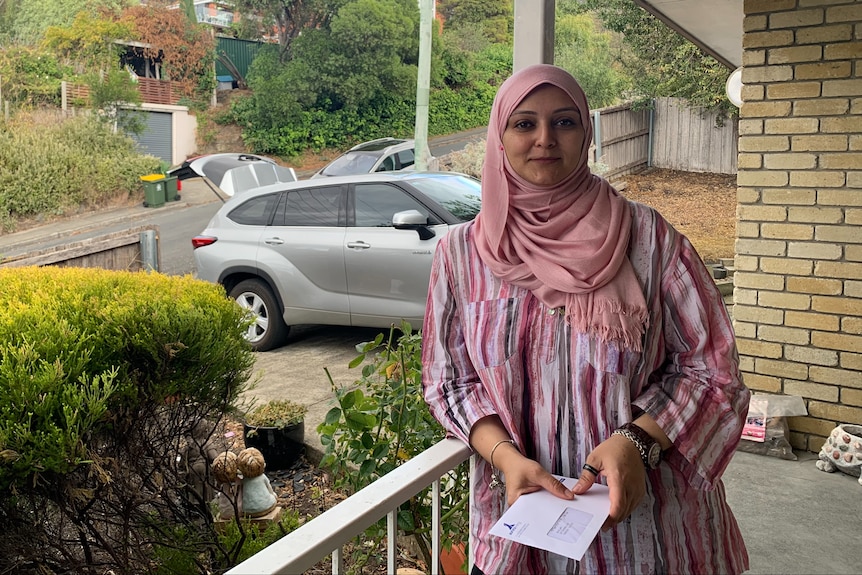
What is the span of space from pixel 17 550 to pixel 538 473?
197 cm

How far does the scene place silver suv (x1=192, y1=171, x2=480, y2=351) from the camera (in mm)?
5258

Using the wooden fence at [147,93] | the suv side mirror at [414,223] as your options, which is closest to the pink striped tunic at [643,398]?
the suv side mirror at [414,223]

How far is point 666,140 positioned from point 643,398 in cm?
1285

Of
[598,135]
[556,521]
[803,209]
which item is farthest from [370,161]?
[556,521]

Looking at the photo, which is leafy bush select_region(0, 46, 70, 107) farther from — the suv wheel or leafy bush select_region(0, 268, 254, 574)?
leafy bush select_region(0, 268, 254, 574)

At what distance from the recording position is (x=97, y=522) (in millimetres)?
2482

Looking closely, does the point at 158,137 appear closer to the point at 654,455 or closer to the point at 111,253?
the point at 111,253

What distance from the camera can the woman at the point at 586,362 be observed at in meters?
1.02

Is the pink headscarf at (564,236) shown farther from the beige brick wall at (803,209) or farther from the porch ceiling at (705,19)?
the porch ceiling at (705,19)

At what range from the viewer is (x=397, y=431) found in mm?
1966

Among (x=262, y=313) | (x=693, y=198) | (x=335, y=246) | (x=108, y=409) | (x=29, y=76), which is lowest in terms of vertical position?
(x=262, y=313)

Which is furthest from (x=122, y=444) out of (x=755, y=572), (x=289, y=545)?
(x=755, y=572)

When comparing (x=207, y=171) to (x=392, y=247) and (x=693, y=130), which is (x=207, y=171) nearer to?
(x=693, y=130)

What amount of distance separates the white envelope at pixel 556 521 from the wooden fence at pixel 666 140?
11.8 metres
